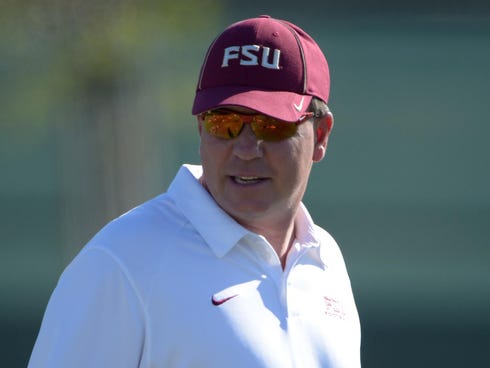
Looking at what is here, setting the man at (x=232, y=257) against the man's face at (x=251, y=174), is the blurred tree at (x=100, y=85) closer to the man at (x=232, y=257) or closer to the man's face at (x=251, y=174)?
the man at (x=232, y=257)

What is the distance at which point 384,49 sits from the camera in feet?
26.7

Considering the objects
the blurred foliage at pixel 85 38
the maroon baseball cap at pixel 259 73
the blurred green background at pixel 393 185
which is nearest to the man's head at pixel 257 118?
the maroon baseball cap at pixel 259 73

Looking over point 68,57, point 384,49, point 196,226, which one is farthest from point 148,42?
point 384,49

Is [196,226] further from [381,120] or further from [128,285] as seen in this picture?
[381,120]

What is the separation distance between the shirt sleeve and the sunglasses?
0.40m

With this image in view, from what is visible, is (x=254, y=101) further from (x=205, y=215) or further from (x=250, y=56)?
(x=205, y=215)

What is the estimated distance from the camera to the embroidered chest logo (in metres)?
2.30

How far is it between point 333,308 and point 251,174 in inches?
13.9

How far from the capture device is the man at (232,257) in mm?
1996

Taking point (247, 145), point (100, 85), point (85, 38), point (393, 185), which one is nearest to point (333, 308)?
point (247, 145)

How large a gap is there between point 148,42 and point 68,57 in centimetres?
35

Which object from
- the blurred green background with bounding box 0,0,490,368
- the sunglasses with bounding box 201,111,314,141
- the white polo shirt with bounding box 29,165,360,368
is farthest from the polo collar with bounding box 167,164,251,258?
the blurred green background with bounding box 0,0,490,368

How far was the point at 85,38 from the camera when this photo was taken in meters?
4.30

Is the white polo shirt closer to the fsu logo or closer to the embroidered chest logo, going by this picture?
the embroidered chest logo
